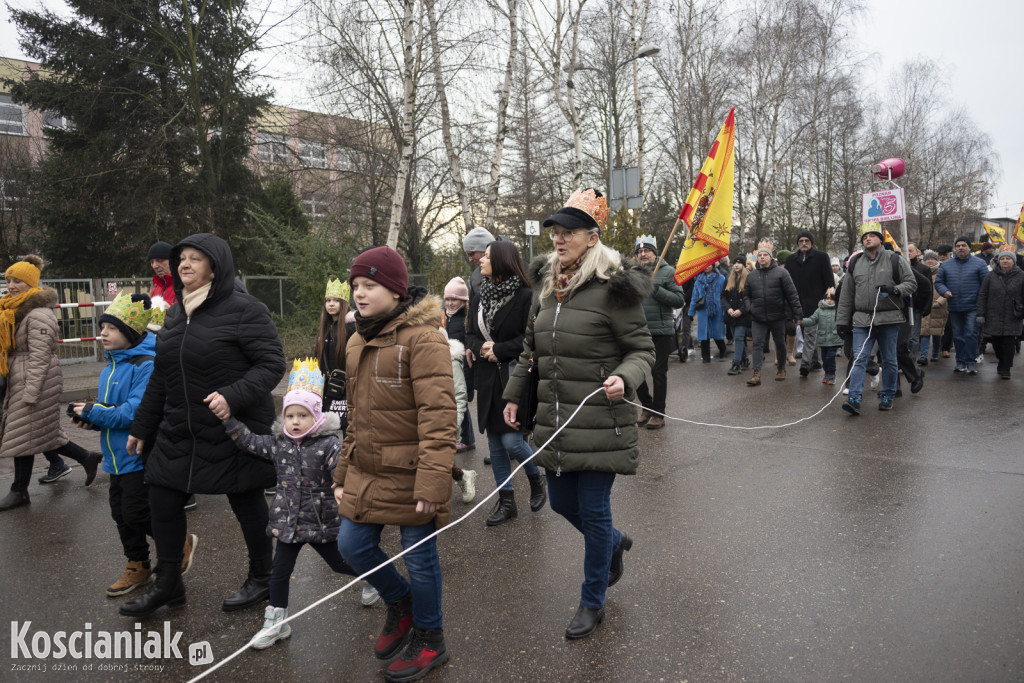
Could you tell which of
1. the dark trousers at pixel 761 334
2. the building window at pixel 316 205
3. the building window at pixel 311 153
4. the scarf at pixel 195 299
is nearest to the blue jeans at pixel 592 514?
the scarf at pixel 195 299

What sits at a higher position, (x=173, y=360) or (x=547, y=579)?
(x=173, y=360)

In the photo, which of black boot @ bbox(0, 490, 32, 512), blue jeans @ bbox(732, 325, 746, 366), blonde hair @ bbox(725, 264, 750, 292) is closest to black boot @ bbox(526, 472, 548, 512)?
black boot @ bbox(0, 490, 32, 512)

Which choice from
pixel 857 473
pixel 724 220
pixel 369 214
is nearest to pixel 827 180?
pixel 369 214

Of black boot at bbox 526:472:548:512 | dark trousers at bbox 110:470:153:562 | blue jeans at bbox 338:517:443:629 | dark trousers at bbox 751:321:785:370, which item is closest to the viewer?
blue jeans at bbox 338:517:443:629

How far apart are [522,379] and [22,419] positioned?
4393 millimetres

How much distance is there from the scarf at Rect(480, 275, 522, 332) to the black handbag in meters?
1.28

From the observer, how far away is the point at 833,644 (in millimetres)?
3311

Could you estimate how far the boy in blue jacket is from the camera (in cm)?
409

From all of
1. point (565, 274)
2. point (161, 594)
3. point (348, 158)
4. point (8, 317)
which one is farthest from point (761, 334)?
point (348, 158)

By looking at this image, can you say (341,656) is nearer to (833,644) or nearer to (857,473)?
(833,644)

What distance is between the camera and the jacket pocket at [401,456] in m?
3.08

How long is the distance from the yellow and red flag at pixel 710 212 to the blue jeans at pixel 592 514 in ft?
17.4

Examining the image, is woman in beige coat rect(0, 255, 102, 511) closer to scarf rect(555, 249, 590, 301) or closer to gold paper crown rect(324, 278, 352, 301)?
gold paper crown rect(324, 278, 352, 301)

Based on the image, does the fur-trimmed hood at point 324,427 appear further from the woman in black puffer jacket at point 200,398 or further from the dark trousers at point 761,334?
the dark trousers at point 761,334
